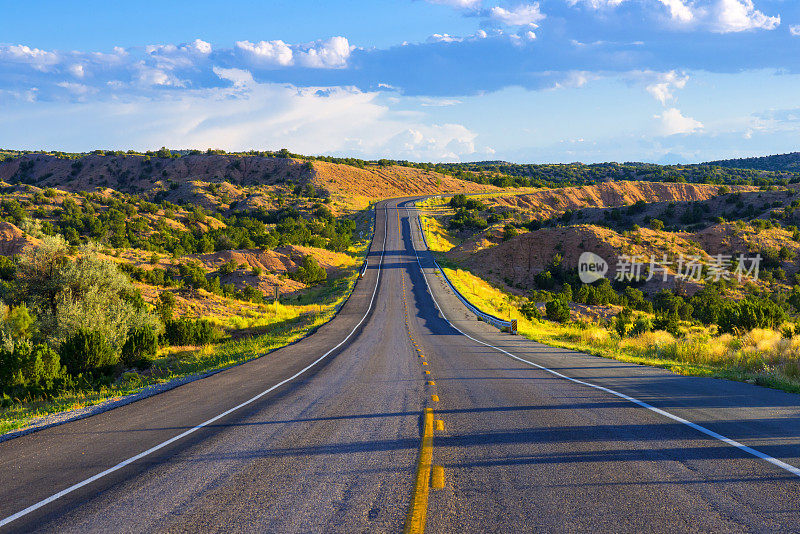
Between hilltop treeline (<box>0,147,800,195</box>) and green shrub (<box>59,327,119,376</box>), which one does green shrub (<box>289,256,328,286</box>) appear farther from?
hilltop treeline (<box>0,147,800,195</box>)

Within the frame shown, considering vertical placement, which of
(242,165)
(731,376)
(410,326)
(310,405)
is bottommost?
(410,326)

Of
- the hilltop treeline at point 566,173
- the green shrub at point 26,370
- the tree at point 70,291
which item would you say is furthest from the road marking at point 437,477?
the hilltop treeline at point 566,173

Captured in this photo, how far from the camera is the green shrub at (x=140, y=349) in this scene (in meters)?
21.0

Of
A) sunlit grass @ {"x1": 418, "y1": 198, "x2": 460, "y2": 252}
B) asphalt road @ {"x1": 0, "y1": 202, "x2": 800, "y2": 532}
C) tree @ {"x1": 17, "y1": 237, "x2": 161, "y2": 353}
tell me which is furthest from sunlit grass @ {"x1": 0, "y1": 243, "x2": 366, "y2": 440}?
sunlit grass @ {"x1": 418, "y1": 198, "x2": 460, "y2": 252}

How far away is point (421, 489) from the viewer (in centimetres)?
484

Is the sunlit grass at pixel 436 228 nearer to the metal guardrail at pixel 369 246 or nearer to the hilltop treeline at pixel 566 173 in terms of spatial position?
the metal guardrail at pixel 369 246

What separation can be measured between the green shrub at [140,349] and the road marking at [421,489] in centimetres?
1856

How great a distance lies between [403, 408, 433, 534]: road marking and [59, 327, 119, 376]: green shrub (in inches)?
668

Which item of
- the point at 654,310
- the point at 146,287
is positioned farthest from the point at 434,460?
the point at 654,310

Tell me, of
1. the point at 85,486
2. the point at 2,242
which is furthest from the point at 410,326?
the point at 2,242

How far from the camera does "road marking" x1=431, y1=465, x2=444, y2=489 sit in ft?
16.2

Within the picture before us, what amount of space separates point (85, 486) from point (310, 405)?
14.5 ft

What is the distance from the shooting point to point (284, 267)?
61.7m

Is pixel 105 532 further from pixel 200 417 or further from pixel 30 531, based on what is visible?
pixel 200 417
